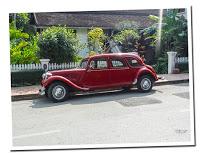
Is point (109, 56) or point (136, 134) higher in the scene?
point (109, 56)

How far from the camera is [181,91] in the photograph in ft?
22.5

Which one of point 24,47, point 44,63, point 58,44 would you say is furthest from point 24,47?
point 58,44

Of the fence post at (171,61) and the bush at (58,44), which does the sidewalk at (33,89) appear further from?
the bush at (58,44)

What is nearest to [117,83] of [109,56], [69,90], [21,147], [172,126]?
[109,56]

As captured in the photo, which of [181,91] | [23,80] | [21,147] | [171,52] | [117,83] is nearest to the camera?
[21,147]

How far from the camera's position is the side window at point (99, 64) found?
731 cm

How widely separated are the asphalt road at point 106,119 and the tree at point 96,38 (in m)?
Result: 1.65

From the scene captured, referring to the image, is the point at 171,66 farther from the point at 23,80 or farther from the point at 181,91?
the point at 23,80

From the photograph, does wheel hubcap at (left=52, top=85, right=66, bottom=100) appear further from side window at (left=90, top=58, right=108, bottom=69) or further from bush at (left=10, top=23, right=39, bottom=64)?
bush at (left=10, top=23, right=39, bottom=64)

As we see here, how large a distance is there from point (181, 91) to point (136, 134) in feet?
7.54

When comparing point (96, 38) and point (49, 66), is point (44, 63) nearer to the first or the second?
point (49, 66)

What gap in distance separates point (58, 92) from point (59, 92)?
0.08 feet

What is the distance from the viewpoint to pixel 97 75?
7293mm

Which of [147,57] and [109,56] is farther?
[147,57]
